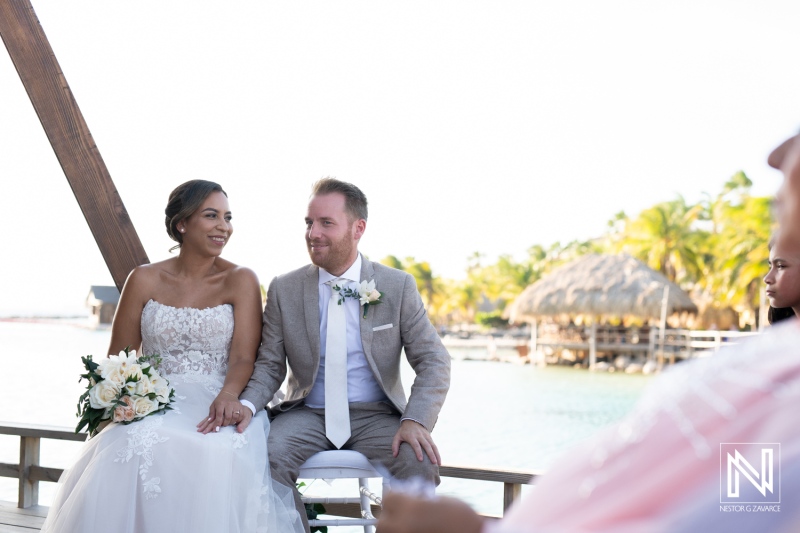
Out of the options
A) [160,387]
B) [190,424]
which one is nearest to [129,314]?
[160,387]

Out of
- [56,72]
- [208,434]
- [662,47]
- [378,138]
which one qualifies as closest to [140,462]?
[208,434]

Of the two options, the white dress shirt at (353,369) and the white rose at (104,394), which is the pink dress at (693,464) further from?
the white dress shirt at (353,369)

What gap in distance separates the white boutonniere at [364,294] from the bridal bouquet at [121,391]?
79 centimetres

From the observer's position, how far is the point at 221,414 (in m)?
2.94

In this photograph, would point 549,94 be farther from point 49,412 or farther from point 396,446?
point 396,446

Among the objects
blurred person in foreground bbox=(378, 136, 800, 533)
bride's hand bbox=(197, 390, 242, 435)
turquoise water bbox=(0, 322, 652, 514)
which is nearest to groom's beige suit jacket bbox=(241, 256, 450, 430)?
bride's hand bbox=(197, 390, 242, 435)

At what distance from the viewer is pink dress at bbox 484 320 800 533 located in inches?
24.8

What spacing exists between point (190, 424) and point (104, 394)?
326 mm

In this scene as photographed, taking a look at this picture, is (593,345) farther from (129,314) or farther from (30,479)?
(129,314)

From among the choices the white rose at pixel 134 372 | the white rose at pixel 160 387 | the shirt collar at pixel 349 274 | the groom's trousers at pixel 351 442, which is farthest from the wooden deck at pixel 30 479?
the white rose at pixel 134 372

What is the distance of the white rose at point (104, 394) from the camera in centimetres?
285

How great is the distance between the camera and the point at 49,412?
59.1 ft

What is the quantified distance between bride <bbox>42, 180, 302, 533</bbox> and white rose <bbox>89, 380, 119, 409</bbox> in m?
0.09

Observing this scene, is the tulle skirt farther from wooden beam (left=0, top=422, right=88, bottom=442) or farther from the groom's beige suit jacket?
wooden beam (left=0, top=422, right=88, bottom=442)
